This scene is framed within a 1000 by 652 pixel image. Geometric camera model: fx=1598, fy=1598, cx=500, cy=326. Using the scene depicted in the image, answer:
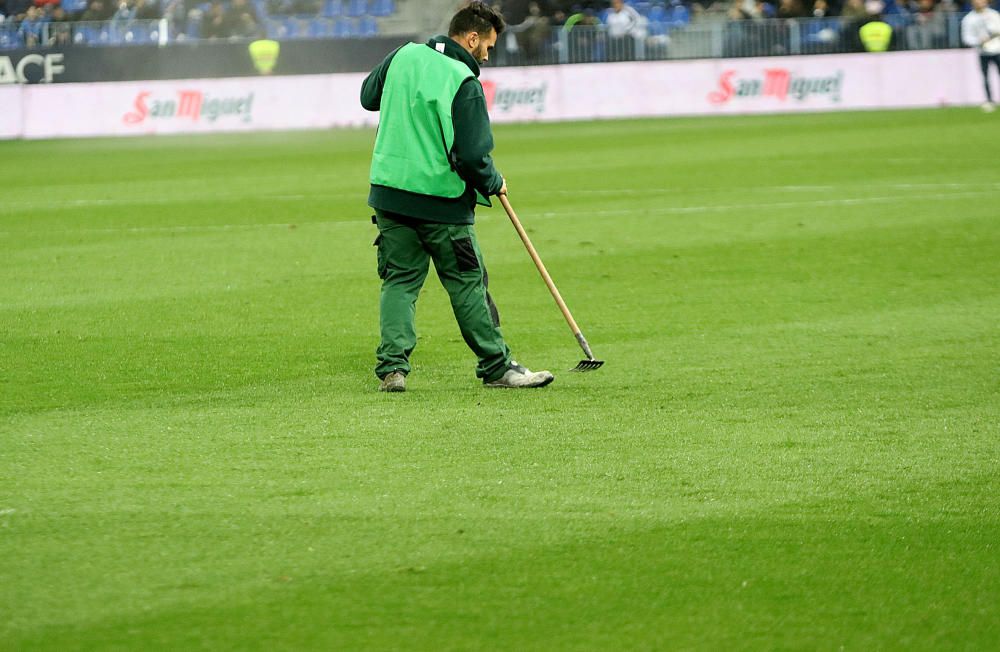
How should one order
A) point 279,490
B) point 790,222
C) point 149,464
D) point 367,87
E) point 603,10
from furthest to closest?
point 603,10 → point 790,222 → point 367,87 → point 149,464 → point 279,490

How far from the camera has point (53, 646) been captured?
4109 millimetres

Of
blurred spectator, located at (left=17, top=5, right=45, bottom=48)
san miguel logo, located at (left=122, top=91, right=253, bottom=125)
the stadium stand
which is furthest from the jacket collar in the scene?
blurred spectator, located at (left=17, top=5, right=45, bottom=48)

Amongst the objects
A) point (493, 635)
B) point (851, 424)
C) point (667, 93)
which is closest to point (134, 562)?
point (493, 635)

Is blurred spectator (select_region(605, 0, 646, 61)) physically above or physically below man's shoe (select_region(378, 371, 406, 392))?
below

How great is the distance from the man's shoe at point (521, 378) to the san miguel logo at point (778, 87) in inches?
954

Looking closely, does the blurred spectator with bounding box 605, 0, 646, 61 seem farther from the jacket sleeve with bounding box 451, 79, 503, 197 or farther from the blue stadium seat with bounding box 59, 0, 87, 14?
the jacket sleeve with bounding box 451, 79, 503, 197

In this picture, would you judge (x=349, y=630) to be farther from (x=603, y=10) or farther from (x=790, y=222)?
(x=603, y=10)

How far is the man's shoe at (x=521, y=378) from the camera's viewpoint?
25.0ft

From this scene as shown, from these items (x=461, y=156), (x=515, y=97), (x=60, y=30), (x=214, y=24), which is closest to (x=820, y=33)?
(x=515, y=97)

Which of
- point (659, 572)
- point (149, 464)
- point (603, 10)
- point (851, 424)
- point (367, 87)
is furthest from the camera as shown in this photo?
point (603, 10)

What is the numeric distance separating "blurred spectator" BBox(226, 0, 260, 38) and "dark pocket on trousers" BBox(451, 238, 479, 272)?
1025 inches

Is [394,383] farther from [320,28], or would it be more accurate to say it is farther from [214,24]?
[320,28]

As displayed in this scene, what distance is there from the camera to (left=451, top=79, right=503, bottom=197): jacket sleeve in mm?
7379

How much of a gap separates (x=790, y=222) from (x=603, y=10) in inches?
846
